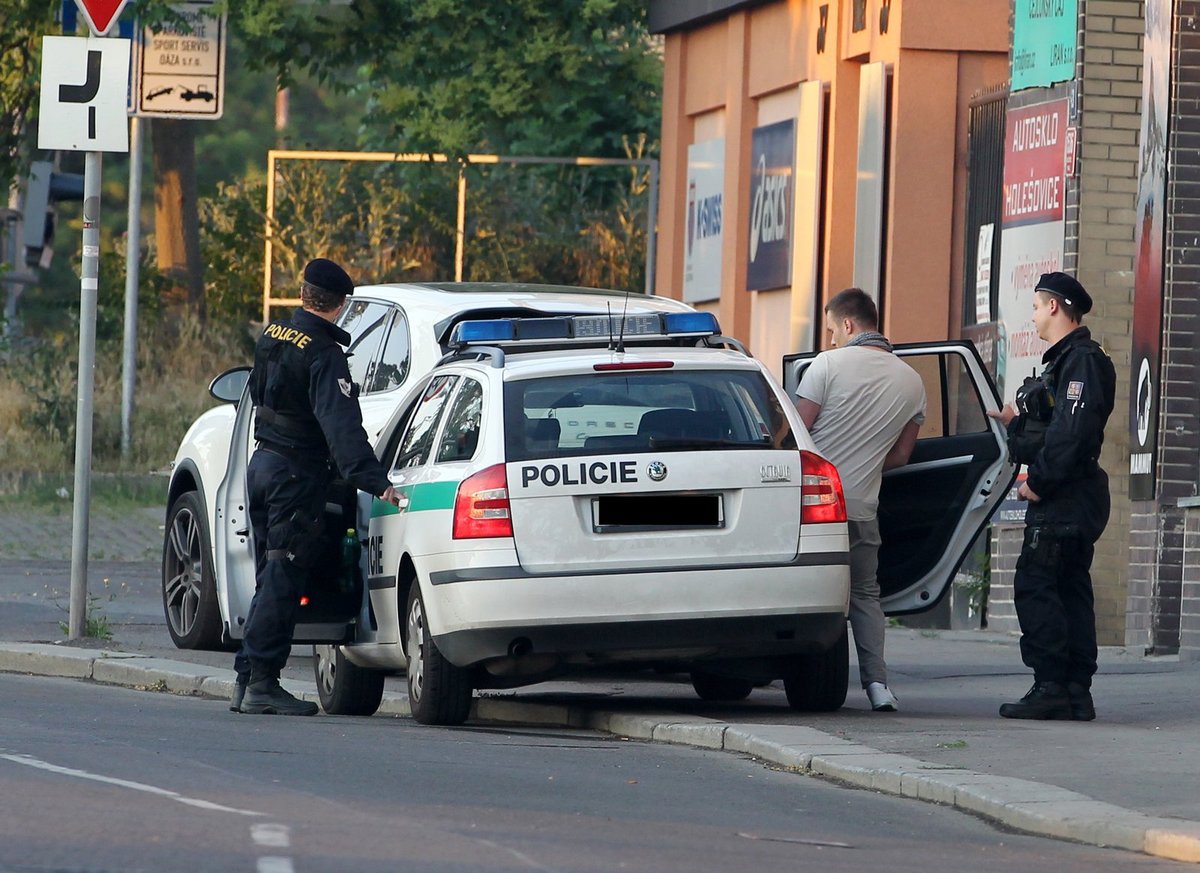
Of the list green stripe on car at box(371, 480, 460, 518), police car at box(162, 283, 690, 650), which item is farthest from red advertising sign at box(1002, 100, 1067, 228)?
green stripe on car at box(371, 480, 460, 518)

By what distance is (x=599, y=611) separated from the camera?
9.91m

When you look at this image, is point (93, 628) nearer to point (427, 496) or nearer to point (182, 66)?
point (427, 496)

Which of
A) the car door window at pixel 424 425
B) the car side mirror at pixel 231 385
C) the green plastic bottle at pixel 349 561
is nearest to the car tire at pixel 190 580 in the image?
the car side mirror at pixel 231 385

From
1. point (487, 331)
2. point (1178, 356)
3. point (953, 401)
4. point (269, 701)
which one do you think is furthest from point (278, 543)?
point (953, 401)

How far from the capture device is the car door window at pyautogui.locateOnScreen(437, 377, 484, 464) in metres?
10.2

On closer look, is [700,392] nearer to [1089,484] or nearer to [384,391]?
[1089,484]

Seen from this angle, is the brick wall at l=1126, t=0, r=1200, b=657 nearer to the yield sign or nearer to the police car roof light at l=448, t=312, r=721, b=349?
the police car roof light at l=448, t=312, r=721, b=349

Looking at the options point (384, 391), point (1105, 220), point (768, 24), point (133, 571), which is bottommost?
point (133, 571)

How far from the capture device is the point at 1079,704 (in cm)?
1062

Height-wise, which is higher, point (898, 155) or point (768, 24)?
point (768, 24)

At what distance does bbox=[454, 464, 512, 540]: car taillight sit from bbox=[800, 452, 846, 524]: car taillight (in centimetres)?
118

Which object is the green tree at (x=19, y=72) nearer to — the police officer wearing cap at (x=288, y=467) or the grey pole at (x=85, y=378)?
the grey pole at (x=85, y=378)

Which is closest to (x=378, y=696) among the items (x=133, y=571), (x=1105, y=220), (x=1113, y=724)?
(x=1113, y=724)

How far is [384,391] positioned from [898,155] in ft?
20.0
